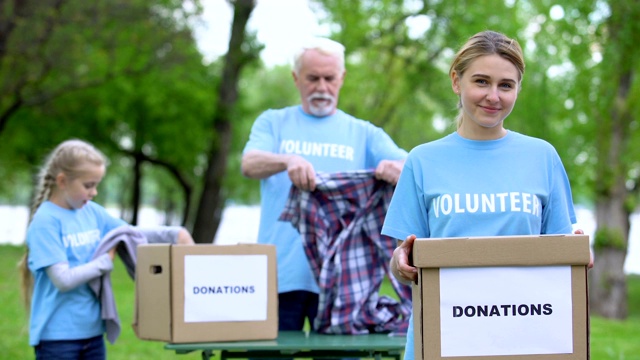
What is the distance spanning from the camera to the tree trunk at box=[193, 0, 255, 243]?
71.4 feet

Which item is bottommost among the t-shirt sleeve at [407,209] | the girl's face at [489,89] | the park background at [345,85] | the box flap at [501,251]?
the box flap at [501,251]

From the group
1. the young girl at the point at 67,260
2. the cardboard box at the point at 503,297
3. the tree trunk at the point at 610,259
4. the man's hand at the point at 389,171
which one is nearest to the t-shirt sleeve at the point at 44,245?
the young girl at the point at 67,260

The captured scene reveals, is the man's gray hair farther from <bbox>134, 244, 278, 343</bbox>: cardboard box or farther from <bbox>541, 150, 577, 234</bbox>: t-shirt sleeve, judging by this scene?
<bbox>541, 150, 577, 234</bbox>: t-shirt sleeve

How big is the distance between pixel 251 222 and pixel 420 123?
32728mm

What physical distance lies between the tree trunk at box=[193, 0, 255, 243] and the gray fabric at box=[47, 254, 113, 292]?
1736cm

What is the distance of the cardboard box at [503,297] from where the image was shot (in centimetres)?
233

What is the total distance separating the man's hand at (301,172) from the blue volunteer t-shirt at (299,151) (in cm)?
27

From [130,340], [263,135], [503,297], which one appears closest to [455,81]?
[503,297]

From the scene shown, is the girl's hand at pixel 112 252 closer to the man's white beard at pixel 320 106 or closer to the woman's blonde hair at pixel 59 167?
the woman's blonde hair at pixel 59 167

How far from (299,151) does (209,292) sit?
31.4 inches

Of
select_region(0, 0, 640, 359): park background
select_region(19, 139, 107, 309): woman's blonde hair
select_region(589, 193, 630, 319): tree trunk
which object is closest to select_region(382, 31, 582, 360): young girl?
select_region(19, 139, 107, 309): woman's blonde hair

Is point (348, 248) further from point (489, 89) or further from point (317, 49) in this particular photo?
point (489, 89)

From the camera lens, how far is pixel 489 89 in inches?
98.9

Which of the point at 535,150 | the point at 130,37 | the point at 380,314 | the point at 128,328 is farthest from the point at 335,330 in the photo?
the point at 130,37
